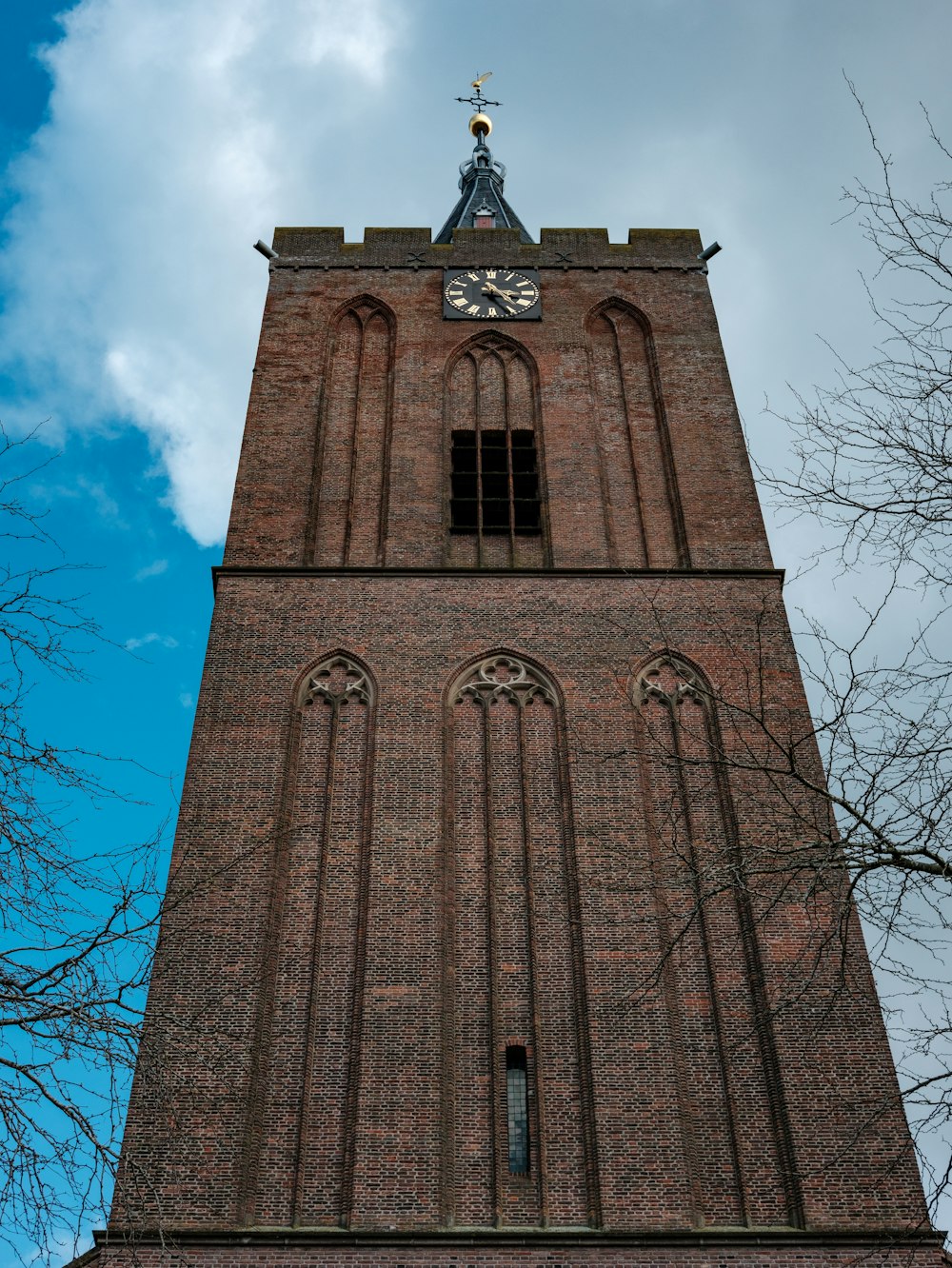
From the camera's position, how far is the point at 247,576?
19.6 meters

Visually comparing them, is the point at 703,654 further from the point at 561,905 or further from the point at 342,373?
the point at 342,373

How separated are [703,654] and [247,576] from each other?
6.37 metres

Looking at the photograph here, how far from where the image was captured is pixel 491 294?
2478 centimetres

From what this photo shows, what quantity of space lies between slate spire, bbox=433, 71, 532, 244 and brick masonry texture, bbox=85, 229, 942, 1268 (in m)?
12.7

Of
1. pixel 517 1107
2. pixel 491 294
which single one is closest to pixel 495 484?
pixel 491 294

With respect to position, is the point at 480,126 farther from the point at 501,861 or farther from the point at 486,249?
the point at 501,861

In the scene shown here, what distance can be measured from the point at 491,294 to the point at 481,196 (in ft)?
43.5

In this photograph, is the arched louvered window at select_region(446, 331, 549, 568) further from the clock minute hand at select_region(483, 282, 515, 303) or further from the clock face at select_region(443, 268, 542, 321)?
the clock minute hand at select_region(483, 282, 515, 303)

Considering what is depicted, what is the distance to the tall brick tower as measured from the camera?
13430mm

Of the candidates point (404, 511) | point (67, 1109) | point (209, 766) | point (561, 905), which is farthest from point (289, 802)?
point (67, 1109)

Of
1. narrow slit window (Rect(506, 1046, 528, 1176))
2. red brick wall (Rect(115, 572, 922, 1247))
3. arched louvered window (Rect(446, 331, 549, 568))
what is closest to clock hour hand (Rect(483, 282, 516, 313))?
arched louvered window (Rect(446, 331, 549, 568))

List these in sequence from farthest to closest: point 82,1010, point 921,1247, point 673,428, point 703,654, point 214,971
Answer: point 673,428 → point 703,654 → point 214,971 → point 921,1247 → point 82,1010

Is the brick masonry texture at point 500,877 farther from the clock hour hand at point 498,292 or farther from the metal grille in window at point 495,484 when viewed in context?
the clock hour hand at point 498,292

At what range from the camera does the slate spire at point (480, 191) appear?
3525 centimetres
